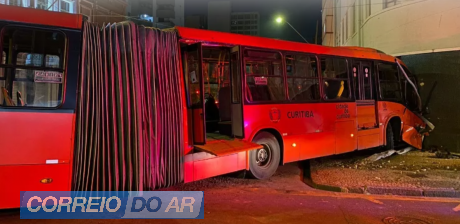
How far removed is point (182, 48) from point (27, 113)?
267cm

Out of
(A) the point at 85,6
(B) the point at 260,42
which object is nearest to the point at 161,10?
(A) the point at 85,6

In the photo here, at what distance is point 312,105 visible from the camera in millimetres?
7961

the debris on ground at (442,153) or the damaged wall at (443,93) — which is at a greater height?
the damaged wall at (443,93)

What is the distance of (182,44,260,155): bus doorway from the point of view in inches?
230

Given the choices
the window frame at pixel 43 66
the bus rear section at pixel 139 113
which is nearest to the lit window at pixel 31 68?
the window frame at pixel 43 66

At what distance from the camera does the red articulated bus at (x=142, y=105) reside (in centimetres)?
459

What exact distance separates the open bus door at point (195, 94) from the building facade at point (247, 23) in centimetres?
7900

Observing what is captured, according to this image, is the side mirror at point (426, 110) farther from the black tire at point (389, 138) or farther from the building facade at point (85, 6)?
the building facade at point (85, 6)

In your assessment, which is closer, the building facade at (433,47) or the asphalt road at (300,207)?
the asphalt road at (300,207)

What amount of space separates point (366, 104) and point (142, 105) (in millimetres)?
6684

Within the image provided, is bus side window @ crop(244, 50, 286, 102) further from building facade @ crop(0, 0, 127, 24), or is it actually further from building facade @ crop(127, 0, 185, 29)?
building facade @ crop(127, 0, 185, 29)

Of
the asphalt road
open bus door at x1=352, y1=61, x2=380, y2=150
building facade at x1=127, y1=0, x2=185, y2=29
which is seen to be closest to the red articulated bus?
the asphalt road

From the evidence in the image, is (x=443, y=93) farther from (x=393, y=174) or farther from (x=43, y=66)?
(x=43, y=66)

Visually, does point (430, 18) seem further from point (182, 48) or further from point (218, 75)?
point (182, 48)
